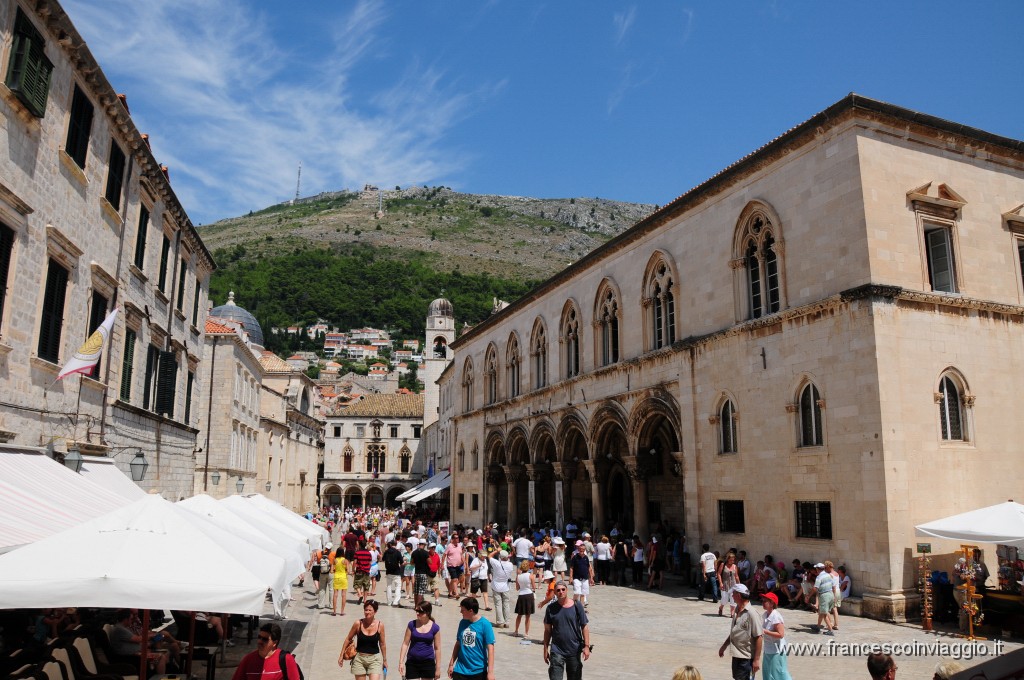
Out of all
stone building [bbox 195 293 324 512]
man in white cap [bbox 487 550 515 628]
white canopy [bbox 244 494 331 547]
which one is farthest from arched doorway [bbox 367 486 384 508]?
man in white cap [bbox 487 550 515 628]

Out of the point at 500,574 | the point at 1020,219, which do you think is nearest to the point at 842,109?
the point at 1020,219

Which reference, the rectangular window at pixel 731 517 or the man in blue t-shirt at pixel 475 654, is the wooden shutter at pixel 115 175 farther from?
the rectangular window at pixel 731 517

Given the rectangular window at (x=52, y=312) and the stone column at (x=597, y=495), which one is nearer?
the rectangular window at (x=52, y=312)

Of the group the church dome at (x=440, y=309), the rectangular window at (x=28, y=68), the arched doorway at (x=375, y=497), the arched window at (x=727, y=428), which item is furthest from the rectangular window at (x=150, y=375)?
the arched doorway at (x=375, y=497)

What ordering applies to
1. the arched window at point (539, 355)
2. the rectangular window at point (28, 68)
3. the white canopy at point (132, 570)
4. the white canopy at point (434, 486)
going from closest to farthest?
the white canopy at point (132, 570), the rectangular window at point (28, 68), the arched window at point (539, 355), the white canopy at point (434, 486)

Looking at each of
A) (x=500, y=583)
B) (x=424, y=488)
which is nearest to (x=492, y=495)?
(x=424, y=488)

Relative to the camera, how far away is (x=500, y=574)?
50.8 ft

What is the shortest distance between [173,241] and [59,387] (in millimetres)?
9259

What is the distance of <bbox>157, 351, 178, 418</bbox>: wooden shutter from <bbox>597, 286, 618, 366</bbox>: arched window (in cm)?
1454

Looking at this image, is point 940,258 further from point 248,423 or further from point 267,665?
point 248,423

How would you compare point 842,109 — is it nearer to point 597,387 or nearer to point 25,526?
point 597,387

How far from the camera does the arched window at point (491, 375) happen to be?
40.0 m

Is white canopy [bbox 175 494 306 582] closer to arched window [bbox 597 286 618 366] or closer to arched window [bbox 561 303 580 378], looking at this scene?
arched window [bbox 597 286 618 366]

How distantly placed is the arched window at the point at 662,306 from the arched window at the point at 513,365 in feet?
40.2
